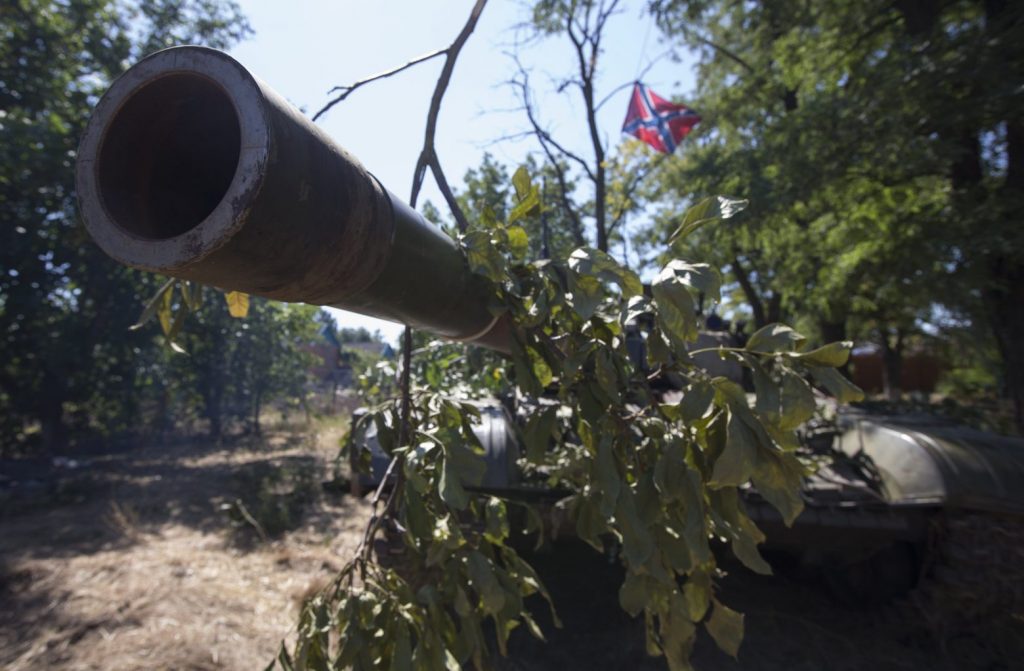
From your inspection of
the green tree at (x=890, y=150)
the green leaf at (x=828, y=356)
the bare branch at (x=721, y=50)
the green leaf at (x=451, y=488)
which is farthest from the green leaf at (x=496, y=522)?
the bare branch at (x=721, y=50)

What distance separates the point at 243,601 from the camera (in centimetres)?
411

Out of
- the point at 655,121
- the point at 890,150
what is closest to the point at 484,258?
the point at 890,150

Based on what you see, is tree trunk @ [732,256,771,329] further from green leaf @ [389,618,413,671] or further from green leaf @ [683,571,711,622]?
green leaf @ [389,618,413,671]

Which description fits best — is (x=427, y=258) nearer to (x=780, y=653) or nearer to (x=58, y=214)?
(x=780, y=653)

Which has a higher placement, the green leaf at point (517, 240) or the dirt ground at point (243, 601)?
the green leaf at point (517, 240)

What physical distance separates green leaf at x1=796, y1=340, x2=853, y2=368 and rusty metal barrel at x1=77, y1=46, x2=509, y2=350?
29.4 inches

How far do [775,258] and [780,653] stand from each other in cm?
984

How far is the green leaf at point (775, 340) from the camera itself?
1.16 metres

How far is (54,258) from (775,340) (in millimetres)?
→ 11831

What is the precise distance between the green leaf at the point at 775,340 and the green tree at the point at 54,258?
34.5 feet

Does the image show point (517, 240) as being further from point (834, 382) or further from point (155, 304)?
point (155, 304)

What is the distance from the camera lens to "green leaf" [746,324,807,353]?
1163 millimetres

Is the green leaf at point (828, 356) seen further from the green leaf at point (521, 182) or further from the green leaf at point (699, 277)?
the green leaf at point (521, 182)

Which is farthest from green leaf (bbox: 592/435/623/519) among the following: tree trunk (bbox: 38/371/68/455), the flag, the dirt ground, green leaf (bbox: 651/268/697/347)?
tree trunk (bbox: 38/371/68/455)
